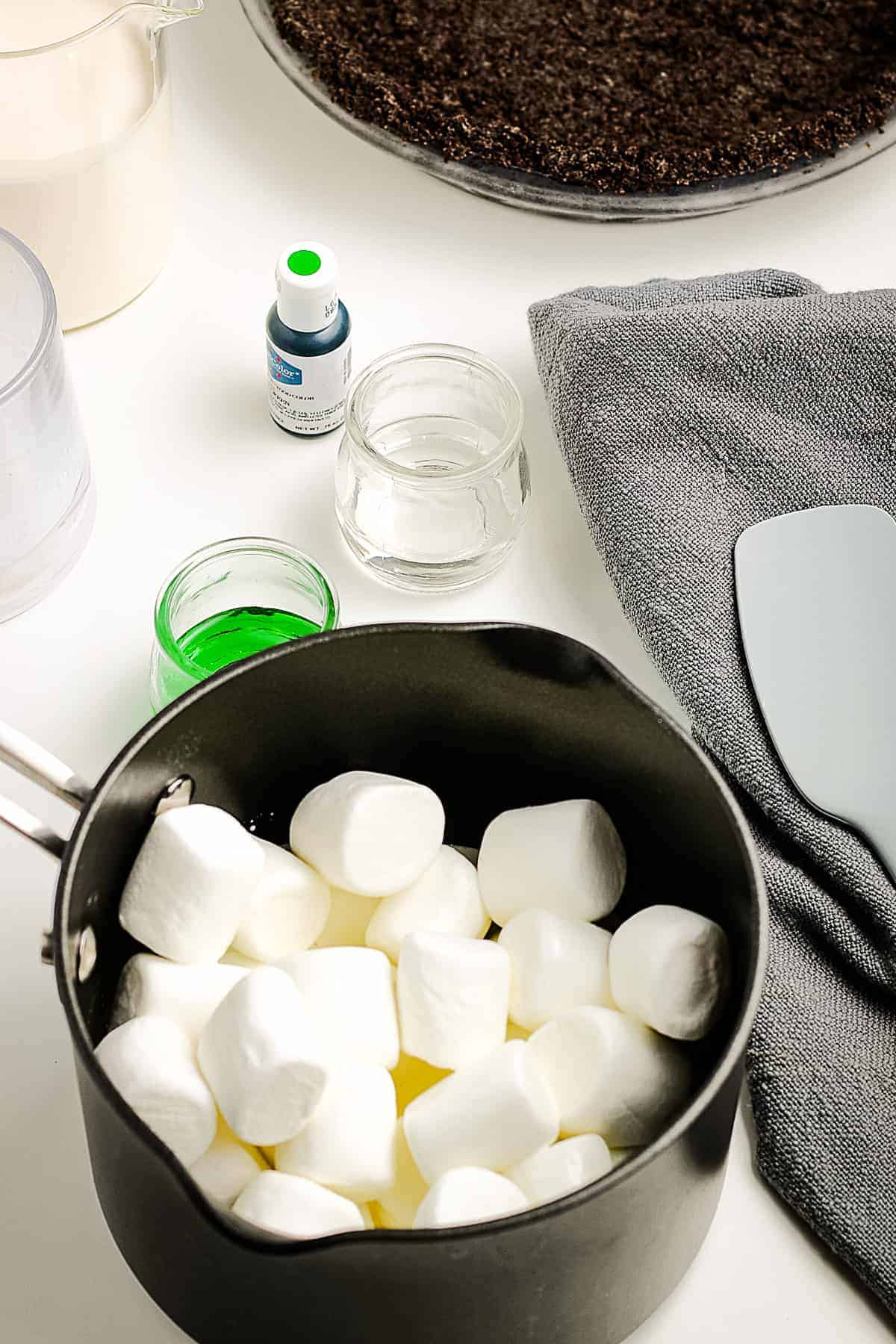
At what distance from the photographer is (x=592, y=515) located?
2.58 feet

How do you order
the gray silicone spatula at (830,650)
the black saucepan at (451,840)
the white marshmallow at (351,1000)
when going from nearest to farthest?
the black saucepan at (451,840)
the white marshmallow at (351,1000)
the gray silicone spatula at (830,650)

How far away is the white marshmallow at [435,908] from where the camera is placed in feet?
1.97

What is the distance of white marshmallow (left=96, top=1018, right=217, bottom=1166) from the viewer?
19.8 inches

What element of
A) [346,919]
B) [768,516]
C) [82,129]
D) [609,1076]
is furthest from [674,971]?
[82,129]

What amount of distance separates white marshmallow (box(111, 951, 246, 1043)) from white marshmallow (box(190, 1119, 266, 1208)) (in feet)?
0.13

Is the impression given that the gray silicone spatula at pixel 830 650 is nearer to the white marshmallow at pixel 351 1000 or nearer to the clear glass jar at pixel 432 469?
the clear glass jar at pixel 432 469

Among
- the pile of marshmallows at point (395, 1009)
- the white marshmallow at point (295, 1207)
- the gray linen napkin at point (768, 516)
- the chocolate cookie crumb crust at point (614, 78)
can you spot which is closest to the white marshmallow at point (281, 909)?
the pile of marshmallows at point (395, 1009)

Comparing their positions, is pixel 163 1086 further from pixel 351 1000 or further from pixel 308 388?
pixel 308 388

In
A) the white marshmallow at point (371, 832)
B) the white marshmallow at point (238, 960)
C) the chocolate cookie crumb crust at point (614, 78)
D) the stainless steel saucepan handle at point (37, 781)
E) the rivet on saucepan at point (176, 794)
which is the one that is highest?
the chocolate cookie crumb crust at point (614, 78)

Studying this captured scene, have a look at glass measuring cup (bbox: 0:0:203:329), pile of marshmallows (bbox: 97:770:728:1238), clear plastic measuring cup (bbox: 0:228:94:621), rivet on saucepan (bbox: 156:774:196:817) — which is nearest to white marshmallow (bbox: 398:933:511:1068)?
pile of marshmallows (bbox: 97:770:728:1238)

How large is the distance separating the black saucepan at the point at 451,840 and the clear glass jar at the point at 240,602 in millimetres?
121

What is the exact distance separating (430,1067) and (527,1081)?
0.07m

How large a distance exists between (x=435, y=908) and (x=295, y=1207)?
0.14 m

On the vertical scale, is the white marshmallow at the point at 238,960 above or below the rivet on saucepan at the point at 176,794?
below
